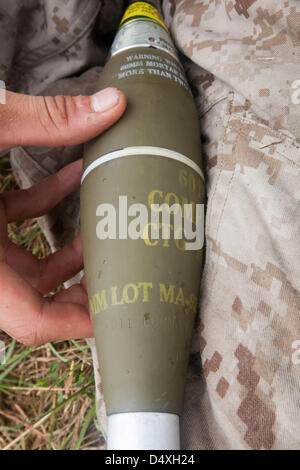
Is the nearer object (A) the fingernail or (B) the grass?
(A) the fingernail

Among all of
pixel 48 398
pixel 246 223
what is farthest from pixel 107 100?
pixel 48 398

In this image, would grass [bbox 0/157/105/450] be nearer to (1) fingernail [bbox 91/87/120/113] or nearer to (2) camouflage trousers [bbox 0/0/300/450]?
(2) camouflage trousers [bbox 0/0/300/450]

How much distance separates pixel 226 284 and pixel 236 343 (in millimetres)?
75

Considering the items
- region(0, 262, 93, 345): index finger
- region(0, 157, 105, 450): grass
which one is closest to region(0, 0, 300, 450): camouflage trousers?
region(0, 262, 93, 345): index finger

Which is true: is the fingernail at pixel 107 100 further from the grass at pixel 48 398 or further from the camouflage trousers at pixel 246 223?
the grass at pixel 48 398

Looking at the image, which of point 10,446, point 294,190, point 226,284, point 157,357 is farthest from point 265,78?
point 10,446

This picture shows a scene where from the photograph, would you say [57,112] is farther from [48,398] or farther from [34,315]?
[48,398]

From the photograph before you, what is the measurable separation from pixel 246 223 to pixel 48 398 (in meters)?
0.75

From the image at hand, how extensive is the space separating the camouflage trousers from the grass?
363 millimetres

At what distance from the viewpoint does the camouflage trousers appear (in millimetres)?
470

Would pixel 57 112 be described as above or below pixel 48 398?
above

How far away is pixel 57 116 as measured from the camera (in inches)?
22.6

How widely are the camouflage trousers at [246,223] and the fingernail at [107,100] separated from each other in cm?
15

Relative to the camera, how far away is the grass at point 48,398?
3.11ft
